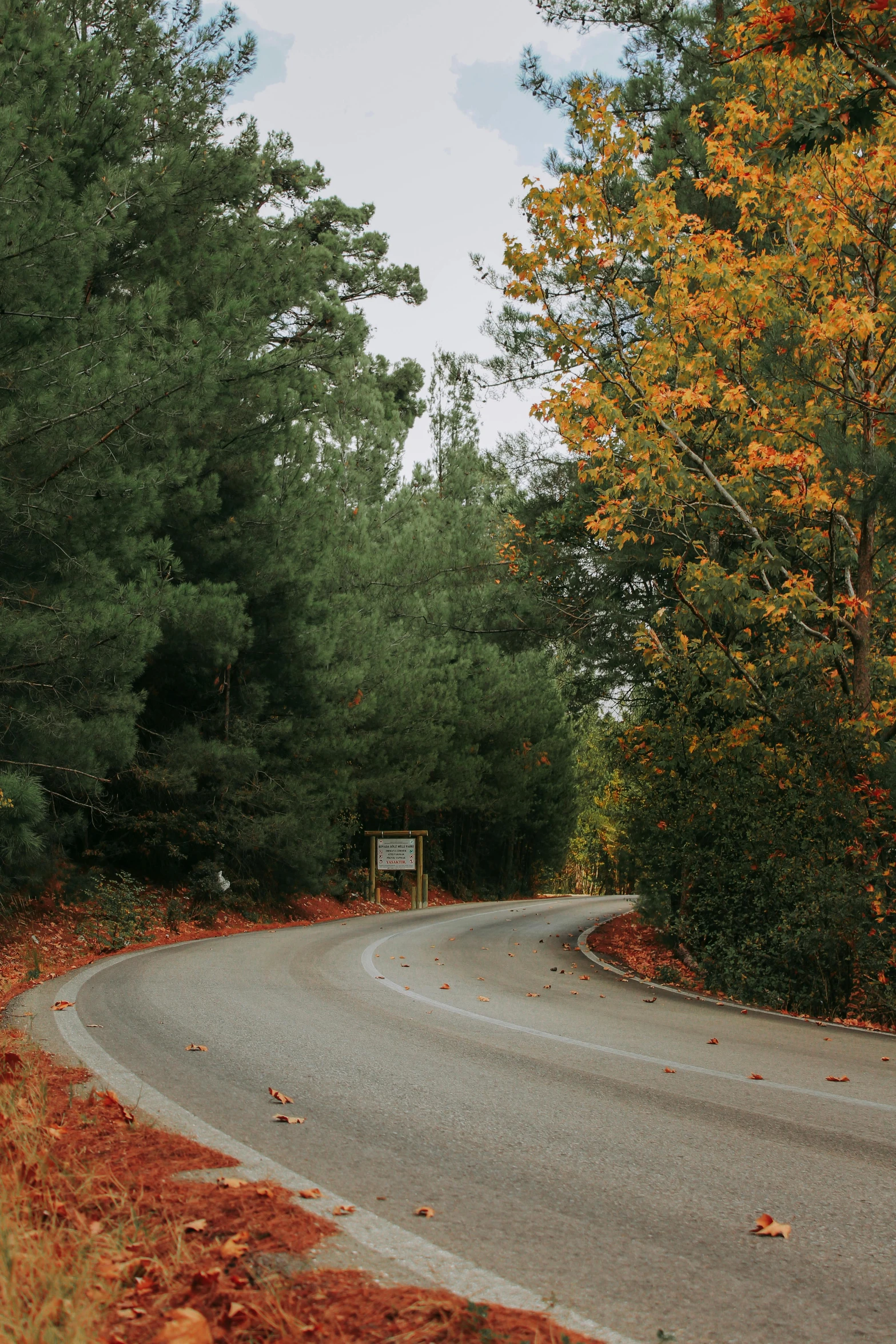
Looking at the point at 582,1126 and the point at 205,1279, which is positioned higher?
the point at 205,1279

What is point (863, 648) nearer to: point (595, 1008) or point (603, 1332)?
point (595, 1008)

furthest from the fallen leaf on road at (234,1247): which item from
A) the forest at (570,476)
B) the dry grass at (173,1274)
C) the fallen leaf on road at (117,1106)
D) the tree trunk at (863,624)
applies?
the tree trunk at (863,624)

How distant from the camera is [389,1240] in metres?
3.72

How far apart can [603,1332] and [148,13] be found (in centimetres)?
1755

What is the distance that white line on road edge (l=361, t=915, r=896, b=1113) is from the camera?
20.9 feet

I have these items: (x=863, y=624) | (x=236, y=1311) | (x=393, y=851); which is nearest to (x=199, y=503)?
(x=863, y=624)

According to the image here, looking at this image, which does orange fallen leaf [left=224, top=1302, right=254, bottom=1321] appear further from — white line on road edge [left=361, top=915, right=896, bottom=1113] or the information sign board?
the information sign board

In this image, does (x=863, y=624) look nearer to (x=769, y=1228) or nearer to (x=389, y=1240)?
(x=769, y=1228)

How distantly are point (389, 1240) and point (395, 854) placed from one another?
2560 cm

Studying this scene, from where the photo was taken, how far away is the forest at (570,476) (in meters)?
10.7

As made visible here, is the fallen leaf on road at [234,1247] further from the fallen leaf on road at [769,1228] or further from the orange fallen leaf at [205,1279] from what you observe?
the fallen leaf on road at [769,1228]

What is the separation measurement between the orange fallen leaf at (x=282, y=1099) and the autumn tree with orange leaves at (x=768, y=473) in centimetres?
630

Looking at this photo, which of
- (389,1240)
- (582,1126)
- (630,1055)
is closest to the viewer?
(389,1240)

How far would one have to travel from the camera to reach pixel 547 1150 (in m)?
5.07
